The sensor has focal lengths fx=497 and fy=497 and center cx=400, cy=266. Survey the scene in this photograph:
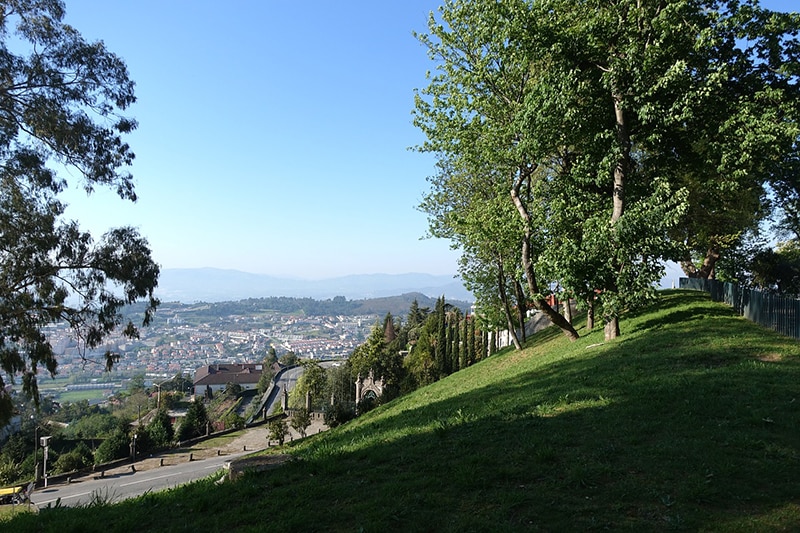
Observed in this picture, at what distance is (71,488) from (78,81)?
76.0 feet

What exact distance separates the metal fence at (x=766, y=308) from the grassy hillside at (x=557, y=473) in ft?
14.0

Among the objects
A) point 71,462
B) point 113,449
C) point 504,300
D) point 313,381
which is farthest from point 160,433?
point 504,300

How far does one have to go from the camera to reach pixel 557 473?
5.14m

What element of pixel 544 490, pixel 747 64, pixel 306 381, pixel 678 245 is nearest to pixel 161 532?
pixel 544 490

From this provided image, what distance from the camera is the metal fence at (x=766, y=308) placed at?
12.3 metres

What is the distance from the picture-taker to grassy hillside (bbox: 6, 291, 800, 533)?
13.9ft

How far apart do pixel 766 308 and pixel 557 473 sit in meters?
12.3

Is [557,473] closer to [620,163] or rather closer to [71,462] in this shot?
[620,163]

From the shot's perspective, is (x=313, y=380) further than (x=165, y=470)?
Yes

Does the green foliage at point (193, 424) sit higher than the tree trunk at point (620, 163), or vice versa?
the tree trunk at point (620, 163)

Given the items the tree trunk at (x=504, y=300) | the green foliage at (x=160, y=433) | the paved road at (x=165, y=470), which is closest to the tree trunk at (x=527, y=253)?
the tree trunk at (x=504, y=300)

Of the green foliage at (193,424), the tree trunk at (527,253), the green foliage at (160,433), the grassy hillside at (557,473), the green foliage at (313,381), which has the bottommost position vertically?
the green foliage at (193,424)

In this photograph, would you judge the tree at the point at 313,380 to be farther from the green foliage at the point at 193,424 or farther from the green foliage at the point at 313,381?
the green foliage at the point at 193,424

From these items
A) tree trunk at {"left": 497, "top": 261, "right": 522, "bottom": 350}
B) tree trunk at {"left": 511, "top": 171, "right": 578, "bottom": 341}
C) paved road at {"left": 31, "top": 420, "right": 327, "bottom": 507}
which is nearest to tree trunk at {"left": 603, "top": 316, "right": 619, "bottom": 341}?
tree trunk at {"left": 511, "top": 171, "right": 578, "bottom": 341}
